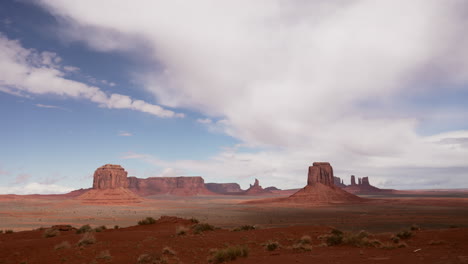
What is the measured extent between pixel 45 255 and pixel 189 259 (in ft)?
25.6

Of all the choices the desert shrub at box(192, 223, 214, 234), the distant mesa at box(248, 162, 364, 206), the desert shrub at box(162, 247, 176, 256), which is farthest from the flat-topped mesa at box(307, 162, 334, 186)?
the desert shrub at box(162, 247, 176, 256)

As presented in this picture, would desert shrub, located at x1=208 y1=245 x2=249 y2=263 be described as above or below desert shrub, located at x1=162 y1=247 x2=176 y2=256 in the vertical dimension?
above

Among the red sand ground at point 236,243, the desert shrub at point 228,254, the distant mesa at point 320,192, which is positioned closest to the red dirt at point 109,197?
the distant mesa at point 320,192

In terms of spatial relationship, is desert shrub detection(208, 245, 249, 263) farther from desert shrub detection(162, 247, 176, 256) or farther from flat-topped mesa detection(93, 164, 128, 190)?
flat-topped mesa detection(93, 164, 128, 190)

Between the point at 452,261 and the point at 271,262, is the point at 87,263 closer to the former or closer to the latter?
the point at 271,262

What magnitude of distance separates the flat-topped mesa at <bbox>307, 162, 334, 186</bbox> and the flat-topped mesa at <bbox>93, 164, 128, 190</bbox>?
8882 cm

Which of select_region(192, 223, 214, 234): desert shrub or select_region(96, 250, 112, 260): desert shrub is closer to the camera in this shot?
select_region(96, 250, 112, 260): desert shrub

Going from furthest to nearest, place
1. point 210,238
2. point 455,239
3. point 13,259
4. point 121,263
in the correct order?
point 210,238 → point 455,239 → point 13,259 → point 121,263

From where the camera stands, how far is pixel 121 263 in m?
13.7

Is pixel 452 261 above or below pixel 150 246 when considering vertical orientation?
above

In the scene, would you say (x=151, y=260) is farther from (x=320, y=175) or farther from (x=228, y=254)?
(x=320, y=175)

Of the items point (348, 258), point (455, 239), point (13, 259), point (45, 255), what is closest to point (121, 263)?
point (45, 255)

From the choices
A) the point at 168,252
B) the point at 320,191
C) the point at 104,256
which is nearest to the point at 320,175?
the point at 320,191

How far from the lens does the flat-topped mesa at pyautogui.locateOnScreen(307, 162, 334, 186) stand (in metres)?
125
